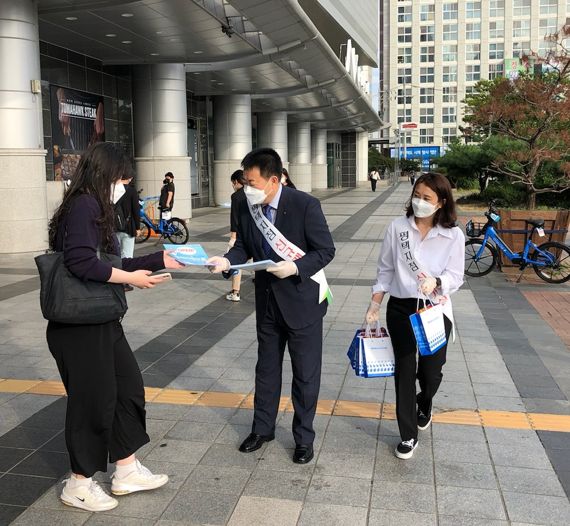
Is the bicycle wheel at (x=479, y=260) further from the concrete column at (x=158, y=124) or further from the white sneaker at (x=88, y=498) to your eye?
the concrete column at (x=158, y=124)

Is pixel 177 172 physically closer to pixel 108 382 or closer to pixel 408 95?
pixel 108 382

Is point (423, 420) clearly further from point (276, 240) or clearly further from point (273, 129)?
point (273, 129)

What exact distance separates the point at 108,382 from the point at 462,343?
4161mm

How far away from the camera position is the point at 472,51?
104m

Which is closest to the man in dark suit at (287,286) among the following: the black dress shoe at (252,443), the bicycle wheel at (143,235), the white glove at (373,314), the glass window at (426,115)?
the black dress shoe at (252,443)

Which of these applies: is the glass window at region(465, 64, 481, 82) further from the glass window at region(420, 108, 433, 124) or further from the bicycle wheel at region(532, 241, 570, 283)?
the bicycle wheel at region(532, 241, 570, 283)

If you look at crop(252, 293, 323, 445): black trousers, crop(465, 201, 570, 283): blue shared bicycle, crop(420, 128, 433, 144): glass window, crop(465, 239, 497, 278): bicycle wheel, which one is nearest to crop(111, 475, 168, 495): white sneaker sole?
crop(252, 293, 323, 445): black trousers

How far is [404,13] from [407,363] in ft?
369

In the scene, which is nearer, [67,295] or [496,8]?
[67,295]

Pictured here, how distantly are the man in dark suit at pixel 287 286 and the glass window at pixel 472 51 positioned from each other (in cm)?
10866

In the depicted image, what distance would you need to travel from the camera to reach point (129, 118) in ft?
69.1

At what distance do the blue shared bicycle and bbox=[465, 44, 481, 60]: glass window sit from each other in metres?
101

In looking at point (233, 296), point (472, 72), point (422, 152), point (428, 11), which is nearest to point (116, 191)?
point (233, 296)

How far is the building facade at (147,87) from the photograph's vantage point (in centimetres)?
1234
